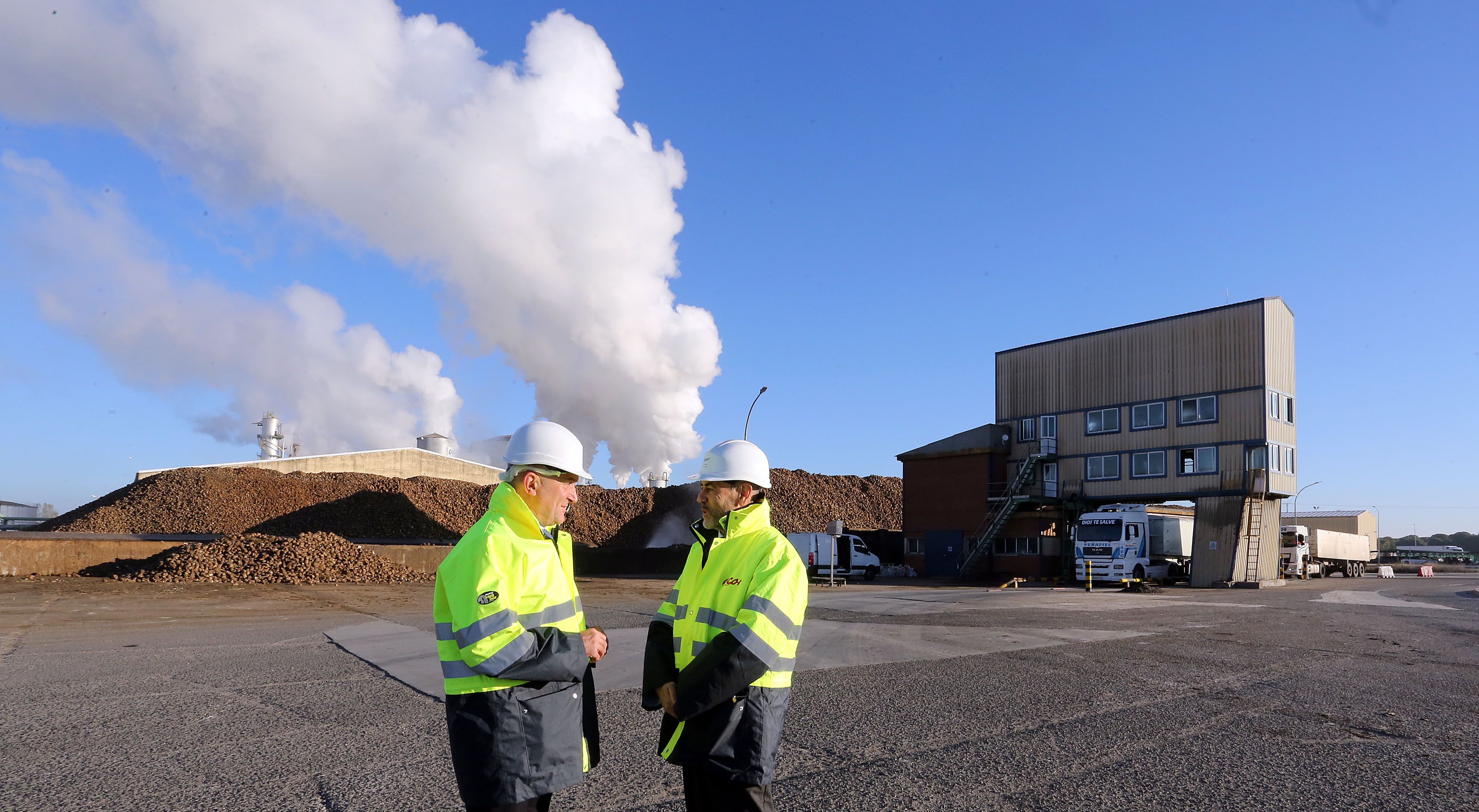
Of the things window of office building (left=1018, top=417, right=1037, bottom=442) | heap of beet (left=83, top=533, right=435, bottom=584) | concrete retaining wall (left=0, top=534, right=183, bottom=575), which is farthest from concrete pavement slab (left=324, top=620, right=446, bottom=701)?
window of office building (left=1018, top=417, right=1037, bottom=442)

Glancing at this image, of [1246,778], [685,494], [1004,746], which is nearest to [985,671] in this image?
[1004,746]

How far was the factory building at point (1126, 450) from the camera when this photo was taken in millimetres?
33250

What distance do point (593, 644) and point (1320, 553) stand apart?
51656 millimetres

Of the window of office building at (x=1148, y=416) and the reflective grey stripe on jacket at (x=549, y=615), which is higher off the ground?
the window of office building at (x=1148, y=416)

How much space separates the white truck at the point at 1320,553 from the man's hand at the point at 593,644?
39.2 m

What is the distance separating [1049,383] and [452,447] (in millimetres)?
44507

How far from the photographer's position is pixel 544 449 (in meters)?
3.41

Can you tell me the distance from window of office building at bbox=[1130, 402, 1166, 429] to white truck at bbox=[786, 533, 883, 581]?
12.4 m

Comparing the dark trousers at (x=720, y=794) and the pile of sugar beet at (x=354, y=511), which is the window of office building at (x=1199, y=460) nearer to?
the pile of sugar beet at (x=354, y=511)

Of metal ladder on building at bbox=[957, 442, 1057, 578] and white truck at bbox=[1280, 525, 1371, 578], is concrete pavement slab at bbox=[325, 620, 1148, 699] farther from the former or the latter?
white truck at bbox=[1280, 525, 1371, 578]

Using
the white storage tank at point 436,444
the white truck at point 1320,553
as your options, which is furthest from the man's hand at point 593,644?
the white storage tank at point 436,444

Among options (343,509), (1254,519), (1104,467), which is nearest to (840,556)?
(1104,467)

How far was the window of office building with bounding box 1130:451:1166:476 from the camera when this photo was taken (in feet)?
118

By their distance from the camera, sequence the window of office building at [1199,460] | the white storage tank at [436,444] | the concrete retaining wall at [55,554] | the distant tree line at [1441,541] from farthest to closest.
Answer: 1. the distant tree line at [1441,541]
2. the white storage tank at [436,444]
3. the window of office building at [1199,460]
4. the concrete retaining wall at [55,554]
